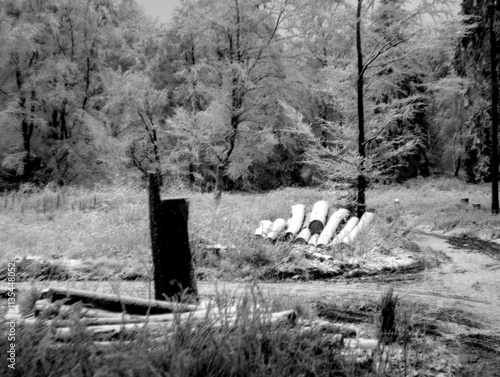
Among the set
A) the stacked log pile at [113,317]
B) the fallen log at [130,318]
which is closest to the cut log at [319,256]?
the stacked log pile at [113,317]

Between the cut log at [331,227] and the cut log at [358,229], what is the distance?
44 cm

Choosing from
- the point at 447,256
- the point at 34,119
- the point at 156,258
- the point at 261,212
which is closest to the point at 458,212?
the point at 447,256

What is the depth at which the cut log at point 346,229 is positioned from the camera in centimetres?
873

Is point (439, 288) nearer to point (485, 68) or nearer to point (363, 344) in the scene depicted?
point (363, 344)

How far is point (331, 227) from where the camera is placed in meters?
9.75

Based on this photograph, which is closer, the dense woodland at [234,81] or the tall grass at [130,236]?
the tall grass at [130,236]

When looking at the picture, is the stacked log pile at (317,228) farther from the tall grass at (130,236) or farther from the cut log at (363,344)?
the cut log at (363,344)

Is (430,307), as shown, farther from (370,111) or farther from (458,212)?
(458,212)

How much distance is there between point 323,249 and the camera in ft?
27.5

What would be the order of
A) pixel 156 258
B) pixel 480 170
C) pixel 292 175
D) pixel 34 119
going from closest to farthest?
1. pixel 156 258
2. pixel 34 119
3. pixel 480 170
4. pixel 292 175

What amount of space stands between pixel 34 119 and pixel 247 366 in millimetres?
17664

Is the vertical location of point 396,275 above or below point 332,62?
below

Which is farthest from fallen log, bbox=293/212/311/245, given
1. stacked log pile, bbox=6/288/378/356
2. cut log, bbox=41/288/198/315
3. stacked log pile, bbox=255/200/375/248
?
cut log, bbox=41/288/198/315

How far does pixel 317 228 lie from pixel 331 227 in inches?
14.3
